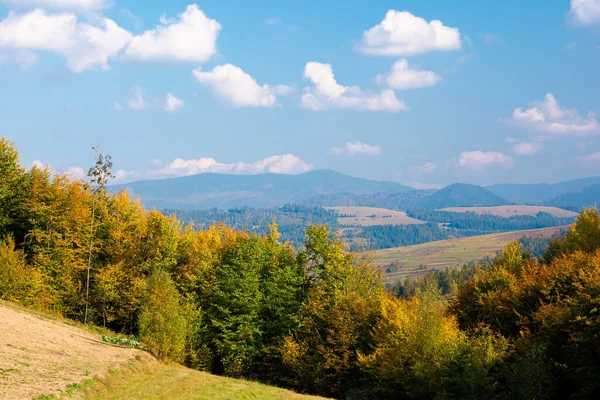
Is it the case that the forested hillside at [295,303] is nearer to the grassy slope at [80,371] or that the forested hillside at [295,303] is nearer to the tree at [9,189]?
the tree at [9,189]

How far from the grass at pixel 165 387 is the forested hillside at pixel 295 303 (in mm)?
6706

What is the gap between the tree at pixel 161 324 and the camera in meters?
51.4

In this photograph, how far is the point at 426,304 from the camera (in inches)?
2315

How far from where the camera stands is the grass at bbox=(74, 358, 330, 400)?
3525 cm

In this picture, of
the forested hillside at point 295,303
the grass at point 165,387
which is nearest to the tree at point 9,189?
the forested hillside at point 295,303

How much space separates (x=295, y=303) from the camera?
223ft

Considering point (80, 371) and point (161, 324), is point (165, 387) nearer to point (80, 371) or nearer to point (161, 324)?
point (80, 371)

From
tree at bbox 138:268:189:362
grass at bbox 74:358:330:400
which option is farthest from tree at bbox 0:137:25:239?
grass at bbox 74:358:330:400

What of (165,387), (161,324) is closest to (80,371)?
(165,387)

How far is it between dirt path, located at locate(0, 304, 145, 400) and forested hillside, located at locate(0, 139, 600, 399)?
6.63 metres

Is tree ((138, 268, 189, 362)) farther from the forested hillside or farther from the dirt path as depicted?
the dirt path

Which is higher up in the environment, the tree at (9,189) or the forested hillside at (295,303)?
the tree at (9,189)

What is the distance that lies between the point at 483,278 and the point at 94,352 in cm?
4905

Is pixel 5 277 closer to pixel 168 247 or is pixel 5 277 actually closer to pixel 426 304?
pixel 168 247
